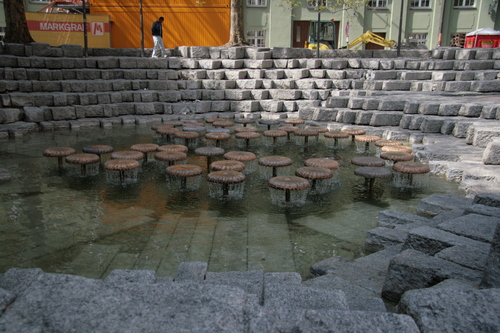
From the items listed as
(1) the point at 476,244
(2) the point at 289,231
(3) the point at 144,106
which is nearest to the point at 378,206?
(2) the point at 289,231

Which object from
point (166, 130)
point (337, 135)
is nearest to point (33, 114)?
point (166, 130)

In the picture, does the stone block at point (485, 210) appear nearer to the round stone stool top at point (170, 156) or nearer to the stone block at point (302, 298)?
the stone block at point (302, 298)

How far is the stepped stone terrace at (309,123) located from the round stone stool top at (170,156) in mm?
3590

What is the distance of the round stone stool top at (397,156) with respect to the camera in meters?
7.14

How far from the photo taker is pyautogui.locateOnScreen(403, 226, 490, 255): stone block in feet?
10.4

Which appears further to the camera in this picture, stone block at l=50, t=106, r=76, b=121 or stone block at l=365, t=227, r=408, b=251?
stone block at l=50, t=106, r=76, b=121

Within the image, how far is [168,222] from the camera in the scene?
201 inches

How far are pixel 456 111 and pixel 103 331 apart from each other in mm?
10228

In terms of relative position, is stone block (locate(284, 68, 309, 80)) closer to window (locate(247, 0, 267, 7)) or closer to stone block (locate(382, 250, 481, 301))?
stone block (locate(382, 250, 481, 301))

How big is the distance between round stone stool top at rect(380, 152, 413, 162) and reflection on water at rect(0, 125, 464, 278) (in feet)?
1.58

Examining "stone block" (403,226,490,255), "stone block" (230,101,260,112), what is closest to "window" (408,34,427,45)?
"stone block" (230,101,260,112)

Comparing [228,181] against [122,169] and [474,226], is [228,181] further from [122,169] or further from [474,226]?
[474,226]

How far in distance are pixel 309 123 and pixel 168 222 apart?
24.7ft

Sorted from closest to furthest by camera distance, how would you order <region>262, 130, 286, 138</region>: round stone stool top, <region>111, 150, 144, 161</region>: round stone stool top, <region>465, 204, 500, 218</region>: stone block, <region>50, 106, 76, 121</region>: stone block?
<region>465, 204, 500, 218</region>: stone block
<region>111, 150, 144, 161</region>: round stone stool top
<region>262, 130, 286, 138</region>: round stone stool top
<region>50, 106, 76, 121</region>: stone block
